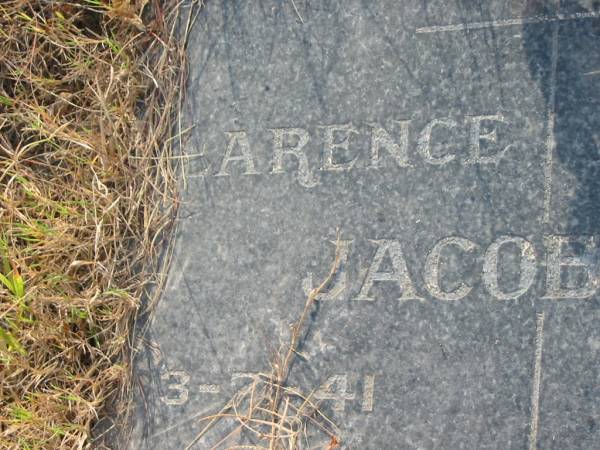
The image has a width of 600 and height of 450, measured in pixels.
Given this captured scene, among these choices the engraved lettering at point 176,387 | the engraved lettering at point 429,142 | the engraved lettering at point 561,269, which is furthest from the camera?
the engraved lettering at point 176,387

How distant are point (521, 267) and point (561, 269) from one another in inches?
3.5

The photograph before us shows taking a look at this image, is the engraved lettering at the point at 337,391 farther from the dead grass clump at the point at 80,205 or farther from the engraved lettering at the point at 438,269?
the dead grass clump at the point at 80,205

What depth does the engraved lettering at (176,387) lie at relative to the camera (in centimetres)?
201

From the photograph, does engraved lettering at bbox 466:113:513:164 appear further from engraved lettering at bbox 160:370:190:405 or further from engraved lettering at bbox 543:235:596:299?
engraved lettering at bbox 160:370:190:405

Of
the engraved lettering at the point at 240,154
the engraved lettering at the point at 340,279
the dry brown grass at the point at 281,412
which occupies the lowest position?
the dry brown grass at the point at 281,412

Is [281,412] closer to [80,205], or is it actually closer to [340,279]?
[340,279]

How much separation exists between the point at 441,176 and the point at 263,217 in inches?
18.1

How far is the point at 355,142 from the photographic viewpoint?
1.95 meters

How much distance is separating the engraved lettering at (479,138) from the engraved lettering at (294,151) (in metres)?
0.39

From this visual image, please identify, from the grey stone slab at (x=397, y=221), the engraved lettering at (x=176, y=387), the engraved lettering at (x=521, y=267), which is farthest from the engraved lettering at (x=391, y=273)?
the engraved lettering at (x=176, y=387)

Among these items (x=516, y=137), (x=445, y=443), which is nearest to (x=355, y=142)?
(x=516, y=137)

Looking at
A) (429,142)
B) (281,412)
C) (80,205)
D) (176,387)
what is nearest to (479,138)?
(429,142)

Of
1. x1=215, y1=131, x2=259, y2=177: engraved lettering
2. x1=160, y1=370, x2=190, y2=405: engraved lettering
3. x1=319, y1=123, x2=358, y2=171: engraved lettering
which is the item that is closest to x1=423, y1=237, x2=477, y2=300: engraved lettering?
x1=319, y1=123, x2=358, y2=171: engraved lettering

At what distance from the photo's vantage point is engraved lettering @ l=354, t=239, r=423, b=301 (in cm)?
188
